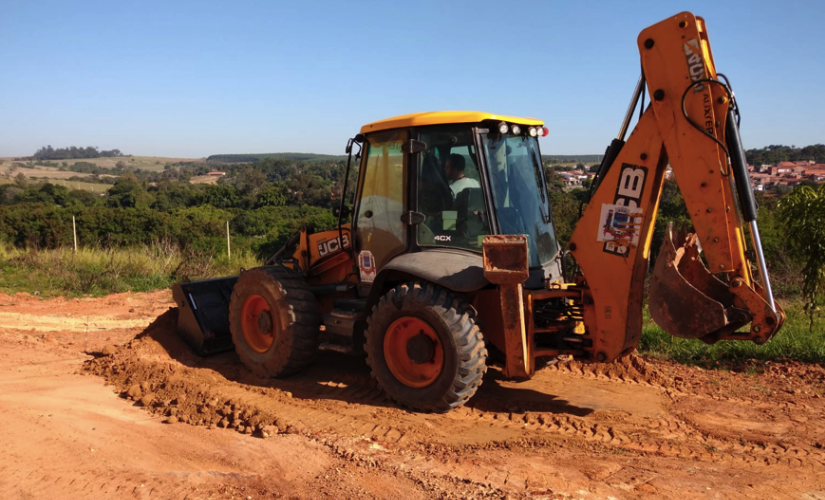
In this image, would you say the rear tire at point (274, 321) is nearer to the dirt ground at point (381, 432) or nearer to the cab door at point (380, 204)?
the dirt ground at point (381, 432)

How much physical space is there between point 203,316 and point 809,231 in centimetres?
Answer: 684

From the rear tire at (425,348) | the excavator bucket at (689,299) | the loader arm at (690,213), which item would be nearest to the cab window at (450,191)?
the rear tire at (425,348)

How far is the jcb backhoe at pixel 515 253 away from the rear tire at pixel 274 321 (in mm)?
20

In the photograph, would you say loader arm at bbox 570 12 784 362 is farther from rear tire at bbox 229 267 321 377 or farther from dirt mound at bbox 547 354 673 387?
rear tire at bbox 229 267 321 377

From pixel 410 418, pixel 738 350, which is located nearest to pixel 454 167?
pixel 410 418

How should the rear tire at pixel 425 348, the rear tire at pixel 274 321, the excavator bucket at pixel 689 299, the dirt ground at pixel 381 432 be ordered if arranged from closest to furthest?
1. the dirt ground at pixel 381 432
2. the excavator bucket at pixel 689 299
3. the rear tire at pixel 425 348
4. the rear tire at pixel 274 321

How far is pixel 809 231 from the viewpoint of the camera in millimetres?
7371

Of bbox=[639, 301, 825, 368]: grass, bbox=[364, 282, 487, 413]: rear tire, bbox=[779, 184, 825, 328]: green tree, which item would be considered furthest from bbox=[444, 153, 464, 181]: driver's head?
bbox=[779, 184, 825, 328]: green tree

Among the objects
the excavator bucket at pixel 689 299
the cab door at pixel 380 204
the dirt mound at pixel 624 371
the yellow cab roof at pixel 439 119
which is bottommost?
the dirt mound at pixel 624 371

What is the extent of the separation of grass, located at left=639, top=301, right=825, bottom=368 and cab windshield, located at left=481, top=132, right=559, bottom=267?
2.21m

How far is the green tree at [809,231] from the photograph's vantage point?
7.34 meters

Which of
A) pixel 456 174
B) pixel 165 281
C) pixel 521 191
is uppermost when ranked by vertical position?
pixel 456 174

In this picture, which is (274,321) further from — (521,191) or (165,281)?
(165,281)

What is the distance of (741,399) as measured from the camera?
5.47 meters
